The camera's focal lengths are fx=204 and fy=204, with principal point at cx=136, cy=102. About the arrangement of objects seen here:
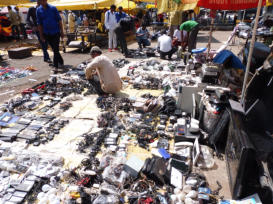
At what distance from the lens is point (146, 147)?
3877mm

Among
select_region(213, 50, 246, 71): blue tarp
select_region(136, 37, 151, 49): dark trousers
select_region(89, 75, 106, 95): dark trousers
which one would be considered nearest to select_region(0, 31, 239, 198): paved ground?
select_region(136, 37, 151, 49): dark trousers

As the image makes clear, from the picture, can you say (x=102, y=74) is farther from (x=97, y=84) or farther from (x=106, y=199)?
(x=106, y=199)

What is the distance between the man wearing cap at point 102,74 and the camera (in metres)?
5.44

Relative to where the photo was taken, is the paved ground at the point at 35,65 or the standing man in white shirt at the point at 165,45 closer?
the paved ground at the point at 35,65

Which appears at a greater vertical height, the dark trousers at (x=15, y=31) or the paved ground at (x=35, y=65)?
the dark trousers at (x=15, y=31)

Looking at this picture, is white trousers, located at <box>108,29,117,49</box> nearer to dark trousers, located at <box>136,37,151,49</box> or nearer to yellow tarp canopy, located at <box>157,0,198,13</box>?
dark trousers, located at <box>136,37,151,49</box>

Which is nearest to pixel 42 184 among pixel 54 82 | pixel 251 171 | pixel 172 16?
pixel 251 171

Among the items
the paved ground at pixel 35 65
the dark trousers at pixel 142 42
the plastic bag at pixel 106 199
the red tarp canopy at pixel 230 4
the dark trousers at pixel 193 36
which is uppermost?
the red tarp canopy at pixel 230 4

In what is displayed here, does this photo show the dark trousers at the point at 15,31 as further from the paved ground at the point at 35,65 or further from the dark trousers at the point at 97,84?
the dark trousers at the point at 97,84

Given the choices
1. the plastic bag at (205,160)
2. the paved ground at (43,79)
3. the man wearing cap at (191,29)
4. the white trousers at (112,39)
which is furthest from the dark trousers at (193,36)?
the plastic bag at (205,160)

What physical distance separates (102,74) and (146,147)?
2611 mm

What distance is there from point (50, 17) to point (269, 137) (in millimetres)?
7831

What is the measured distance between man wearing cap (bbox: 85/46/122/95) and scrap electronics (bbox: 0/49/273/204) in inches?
12.6

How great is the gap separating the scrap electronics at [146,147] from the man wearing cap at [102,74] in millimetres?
319
